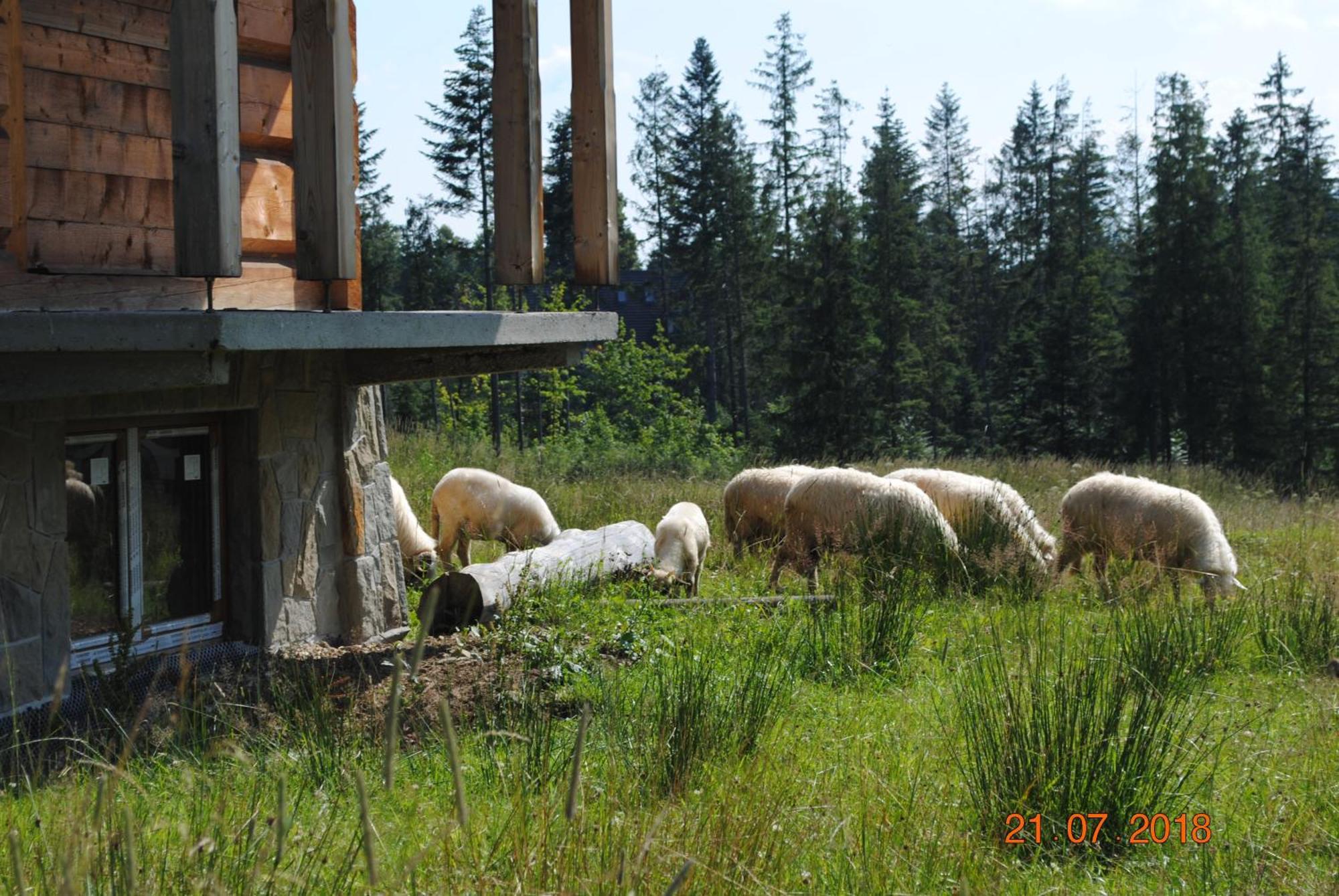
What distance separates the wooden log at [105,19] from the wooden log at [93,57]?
0.09 ft

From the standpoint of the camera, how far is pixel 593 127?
6.48 metres

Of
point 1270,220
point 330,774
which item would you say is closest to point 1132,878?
point 330,774

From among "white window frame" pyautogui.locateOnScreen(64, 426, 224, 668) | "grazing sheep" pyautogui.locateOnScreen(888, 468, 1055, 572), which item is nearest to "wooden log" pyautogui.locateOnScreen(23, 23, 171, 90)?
"white window frame" pyautogui.locateOnScreen(64, 426, 224, 668)

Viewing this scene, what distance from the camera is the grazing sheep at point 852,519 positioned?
30.8 ft

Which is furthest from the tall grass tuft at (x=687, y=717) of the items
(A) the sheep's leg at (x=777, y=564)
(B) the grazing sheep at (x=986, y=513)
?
(B) the grazing sheep at (x=986, y=513)

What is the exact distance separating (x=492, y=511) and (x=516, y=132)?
529cm

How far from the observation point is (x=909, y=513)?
952 centimetres

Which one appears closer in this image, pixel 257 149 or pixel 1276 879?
pixel 1276 879

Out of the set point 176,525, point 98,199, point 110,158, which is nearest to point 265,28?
point 110,158

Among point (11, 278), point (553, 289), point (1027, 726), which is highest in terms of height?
point (553, 289)

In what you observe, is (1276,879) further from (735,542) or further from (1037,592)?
(735,542)

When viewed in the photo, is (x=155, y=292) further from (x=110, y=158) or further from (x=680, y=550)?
(x=680, y=550)

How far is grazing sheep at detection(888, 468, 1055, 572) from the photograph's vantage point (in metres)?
9.82

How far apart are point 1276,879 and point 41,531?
5383 mm
